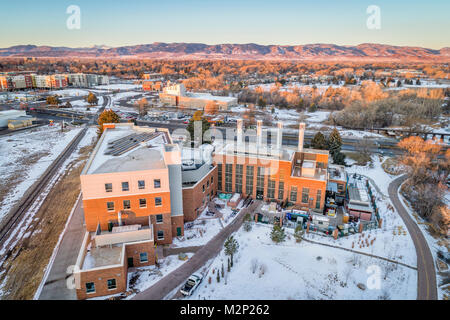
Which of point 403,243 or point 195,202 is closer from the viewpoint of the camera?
point 403,243

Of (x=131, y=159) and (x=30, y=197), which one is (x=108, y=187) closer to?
(x=131, y=159)

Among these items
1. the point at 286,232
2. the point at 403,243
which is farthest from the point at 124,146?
the point at 403,243

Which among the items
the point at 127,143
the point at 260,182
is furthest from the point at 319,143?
the point at 127,143

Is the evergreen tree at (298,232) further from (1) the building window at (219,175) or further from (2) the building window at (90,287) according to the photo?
(2) the building window at (90,287)

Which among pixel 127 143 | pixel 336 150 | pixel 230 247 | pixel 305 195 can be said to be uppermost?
pixel 127 143

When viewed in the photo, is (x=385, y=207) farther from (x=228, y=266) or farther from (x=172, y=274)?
(x=172, y=274)

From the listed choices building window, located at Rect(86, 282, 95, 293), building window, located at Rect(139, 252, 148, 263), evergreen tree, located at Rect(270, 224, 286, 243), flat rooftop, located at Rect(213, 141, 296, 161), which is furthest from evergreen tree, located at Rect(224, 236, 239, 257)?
flat rooftop, located at Rect(213, 141, 296, 161)

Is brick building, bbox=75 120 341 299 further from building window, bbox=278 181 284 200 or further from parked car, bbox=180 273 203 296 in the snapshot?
parked car, bbox=180 273 203 296
